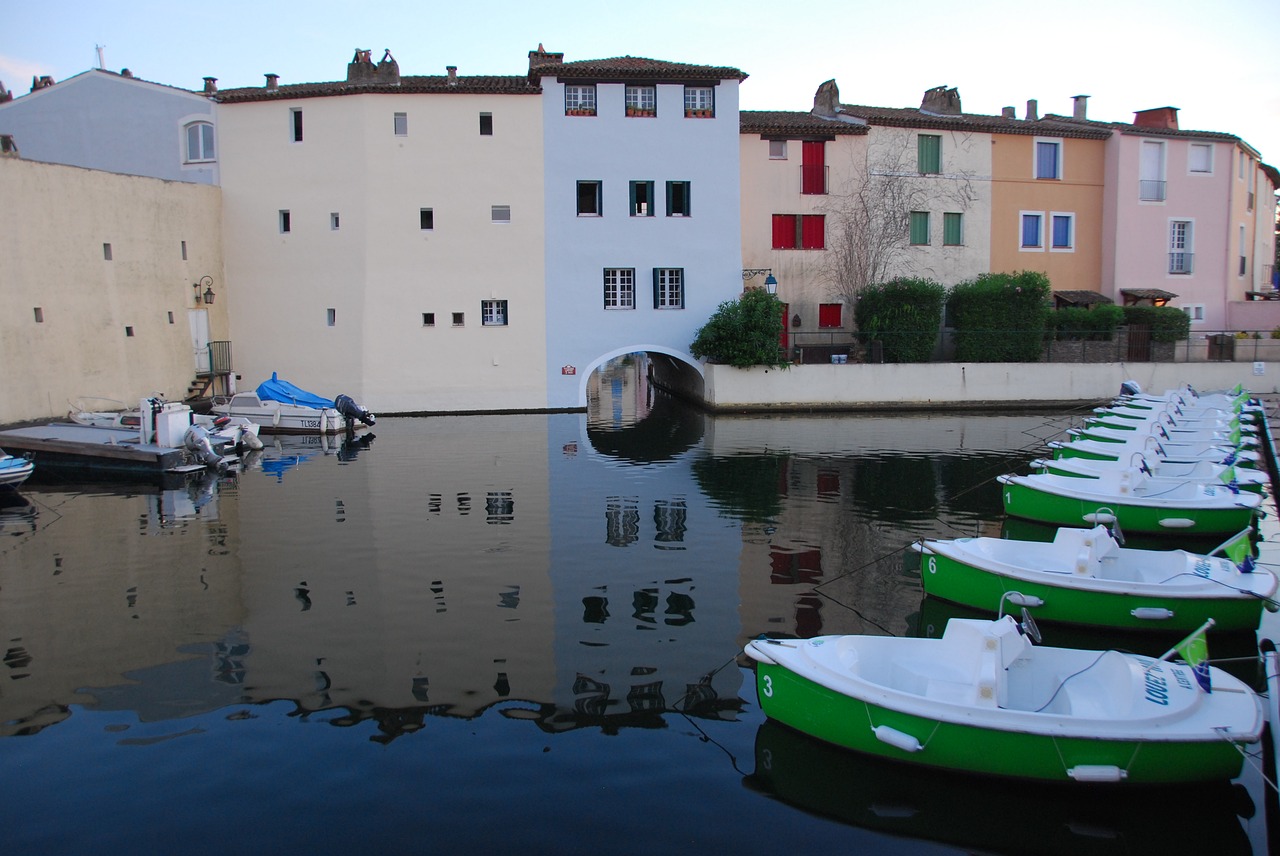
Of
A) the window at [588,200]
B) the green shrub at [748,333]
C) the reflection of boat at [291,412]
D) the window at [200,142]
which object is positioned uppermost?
the window at [200,142]

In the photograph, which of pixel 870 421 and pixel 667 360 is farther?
pixel 667 360

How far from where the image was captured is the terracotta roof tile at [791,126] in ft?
122

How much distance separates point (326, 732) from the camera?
8930 mm

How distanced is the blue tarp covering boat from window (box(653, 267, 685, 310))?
12153 mm

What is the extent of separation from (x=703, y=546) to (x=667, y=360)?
30613 millimetres

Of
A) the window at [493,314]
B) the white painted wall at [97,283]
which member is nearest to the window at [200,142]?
the white painted wall at [97,283]

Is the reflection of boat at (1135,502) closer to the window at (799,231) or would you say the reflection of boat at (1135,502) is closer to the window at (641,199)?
the window at (641,199)

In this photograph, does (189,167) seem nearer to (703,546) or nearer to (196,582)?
(196,582)

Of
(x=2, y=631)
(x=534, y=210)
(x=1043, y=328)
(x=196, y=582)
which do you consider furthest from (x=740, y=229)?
(x=2, y=631)

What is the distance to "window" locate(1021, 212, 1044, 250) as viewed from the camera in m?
41.0

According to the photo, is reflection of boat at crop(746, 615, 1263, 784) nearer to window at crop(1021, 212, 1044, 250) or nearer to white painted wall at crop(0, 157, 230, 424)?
white painted wall at crop(0, 157, 230, 424)

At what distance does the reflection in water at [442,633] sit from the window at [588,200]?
15.0 m

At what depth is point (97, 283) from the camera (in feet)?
98.4

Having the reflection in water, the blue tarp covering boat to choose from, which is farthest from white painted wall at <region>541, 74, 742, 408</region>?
the reflection in water
